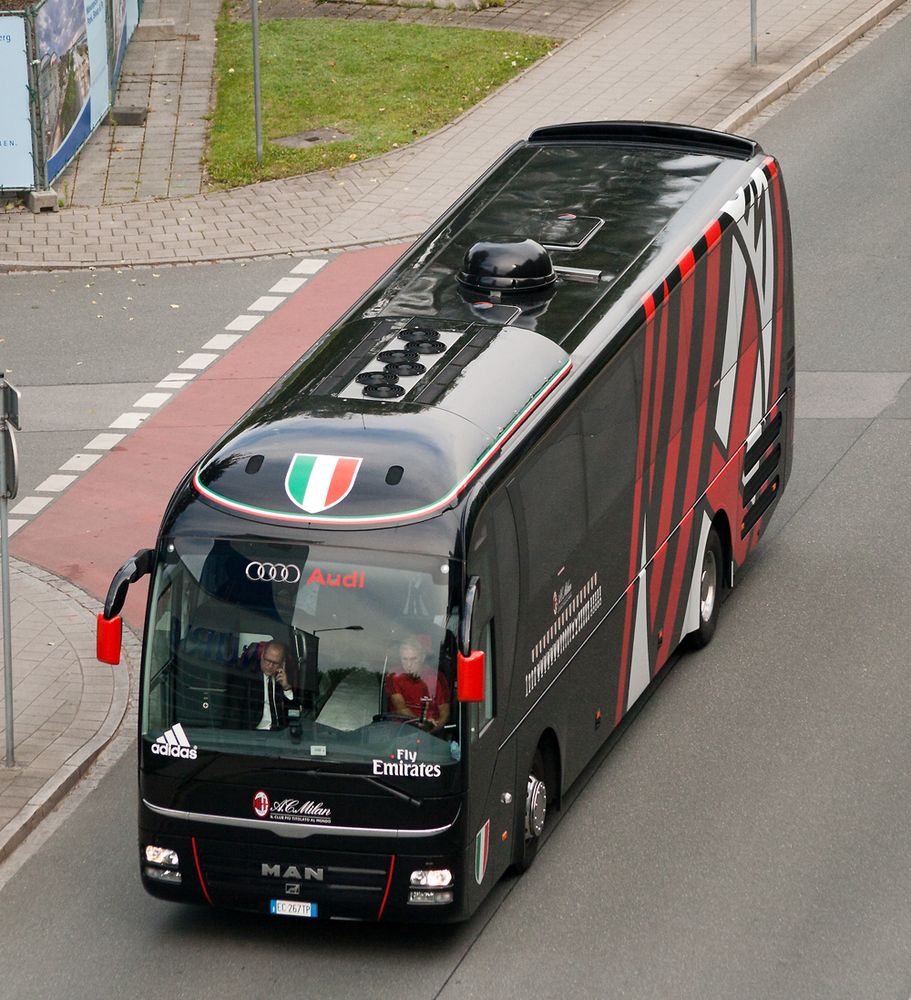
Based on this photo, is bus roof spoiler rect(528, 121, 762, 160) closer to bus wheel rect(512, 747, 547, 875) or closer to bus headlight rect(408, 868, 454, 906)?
bus wheel rect(512, 747, 547, 875)

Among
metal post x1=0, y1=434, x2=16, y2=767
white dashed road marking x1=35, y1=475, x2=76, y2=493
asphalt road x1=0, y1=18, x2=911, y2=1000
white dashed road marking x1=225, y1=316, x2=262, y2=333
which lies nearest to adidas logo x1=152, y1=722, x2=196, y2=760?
asphalt road x1=0, y1=18, x2=911, y2=1000

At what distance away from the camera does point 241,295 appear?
70.9 ft

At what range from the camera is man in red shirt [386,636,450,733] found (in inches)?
396

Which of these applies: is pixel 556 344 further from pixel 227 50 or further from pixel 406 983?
pixel 227 50

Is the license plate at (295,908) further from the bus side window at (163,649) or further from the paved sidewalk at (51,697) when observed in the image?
the paved sidewalk at (51,697)

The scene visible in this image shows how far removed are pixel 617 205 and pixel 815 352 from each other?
19.9 feet

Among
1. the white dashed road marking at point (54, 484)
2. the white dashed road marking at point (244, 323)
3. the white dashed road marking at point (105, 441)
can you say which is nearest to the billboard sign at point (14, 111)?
the white dashed road marking at point (244, 323)

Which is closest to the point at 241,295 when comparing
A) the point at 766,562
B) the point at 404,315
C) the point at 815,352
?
the point at 815,352

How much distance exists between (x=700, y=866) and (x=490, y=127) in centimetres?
1607

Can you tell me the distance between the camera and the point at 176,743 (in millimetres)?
10336

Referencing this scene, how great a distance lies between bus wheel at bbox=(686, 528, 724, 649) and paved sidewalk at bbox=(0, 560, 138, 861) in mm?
4015

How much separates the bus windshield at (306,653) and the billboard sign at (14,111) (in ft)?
48.0

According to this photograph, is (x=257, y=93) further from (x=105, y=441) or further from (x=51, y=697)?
(x=51, y=697)

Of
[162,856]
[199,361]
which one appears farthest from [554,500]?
[199,361]
